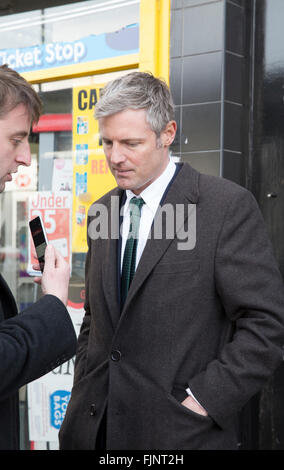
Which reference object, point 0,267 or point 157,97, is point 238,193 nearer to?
point 157,97

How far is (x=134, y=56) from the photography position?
3943mm

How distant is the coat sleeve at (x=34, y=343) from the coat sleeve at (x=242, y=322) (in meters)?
0.67

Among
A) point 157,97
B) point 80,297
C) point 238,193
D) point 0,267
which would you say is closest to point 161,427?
point 238,193

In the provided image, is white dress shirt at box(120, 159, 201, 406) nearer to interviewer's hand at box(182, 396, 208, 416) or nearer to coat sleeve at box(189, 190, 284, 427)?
coat sleeve at box(189, 190, 284, 427)

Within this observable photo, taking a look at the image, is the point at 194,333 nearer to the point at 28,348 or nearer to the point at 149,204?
the point at 149,204

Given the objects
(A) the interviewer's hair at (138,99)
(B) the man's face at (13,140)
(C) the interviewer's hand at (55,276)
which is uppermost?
(A) the interviewer's hair at (138,99)

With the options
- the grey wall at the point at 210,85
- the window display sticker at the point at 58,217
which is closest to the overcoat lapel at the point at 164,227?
the grey wall at the point at 210,85

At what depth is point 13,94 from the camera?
2016mm

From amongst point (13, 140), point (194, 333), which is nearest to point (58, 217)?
point (194, 333)

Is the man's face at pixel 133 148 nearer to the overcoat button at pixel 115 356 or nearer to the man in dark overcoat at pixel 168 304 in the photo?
the man in dark overcoat at pixel 168 304

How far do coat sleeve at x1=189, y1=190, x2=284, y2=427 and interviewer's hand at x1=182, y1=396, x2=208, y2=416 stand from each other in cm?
3

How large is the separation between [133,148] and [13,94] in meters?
0.72

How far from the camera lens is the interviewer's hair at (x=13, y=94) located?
2.00m

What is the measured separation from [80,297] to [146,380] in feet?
6.20
